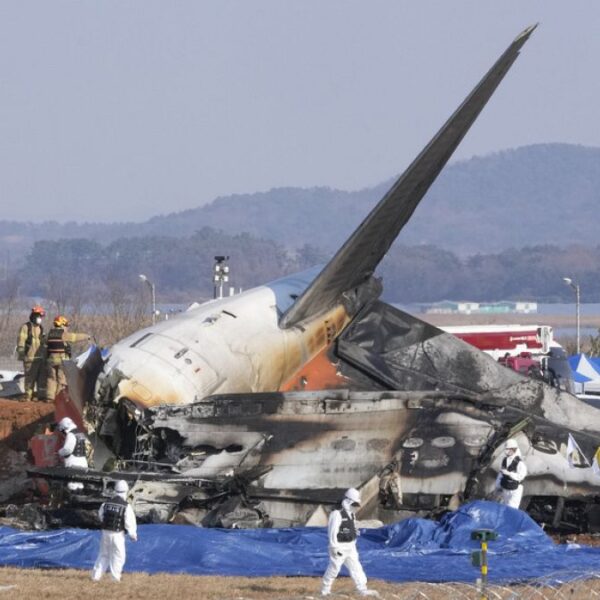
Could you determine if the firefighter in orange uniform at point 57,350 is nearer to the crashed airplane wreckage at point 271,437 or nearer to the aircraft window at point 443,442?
the crashed airplane wreckage at point 271,437

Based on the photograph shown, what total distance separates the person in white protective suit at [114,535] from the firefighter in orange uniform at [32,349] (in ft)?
46.8

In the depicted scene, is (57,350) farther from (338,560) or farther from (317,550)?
(338,560)

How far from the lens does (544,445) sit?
1045 inches

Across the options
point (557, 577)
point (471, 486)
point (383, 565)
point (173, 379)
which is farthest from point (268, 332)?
point (557, 577)

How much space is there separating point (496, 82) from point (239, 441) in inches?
359

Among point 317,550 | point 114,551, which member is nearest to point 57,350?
A: point 317,550

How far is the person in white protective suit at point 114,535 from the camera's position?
792 inches

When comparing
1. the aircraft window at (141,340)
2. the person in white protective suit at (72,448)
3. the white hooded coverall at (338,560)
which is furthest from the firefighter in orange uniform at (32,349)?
the white hooded coverall at (338,560)

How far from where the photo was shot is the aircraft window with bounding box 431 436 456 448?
2575 centimetres

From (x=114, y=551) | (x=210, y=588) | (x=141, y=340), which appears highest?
(x=141, y=340)

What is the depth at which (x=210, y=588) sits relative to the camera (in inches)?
774

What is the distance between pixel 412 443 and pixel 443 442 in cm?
54

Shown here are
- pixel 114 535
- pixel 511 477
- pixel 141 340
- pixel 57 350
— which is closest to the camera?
pixel 114 535

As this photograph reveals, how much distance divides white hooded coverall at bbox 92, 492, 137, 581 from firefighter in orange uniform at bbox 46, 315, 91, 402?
1207cm
